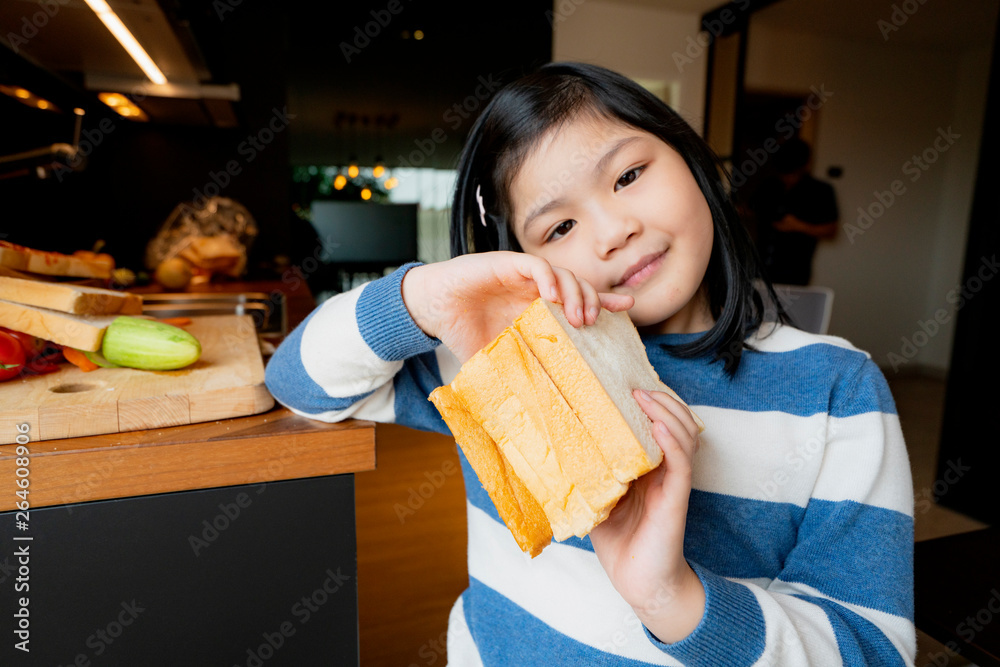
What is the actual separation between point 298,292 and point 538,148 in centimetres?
160

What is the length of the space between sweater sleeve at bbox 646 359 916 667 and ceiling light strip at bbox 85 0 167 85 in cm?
183

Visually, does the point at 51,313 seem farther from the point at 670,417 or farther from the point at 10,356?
the point at 670,417

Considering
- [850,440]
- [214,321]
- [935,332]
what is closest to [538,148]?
[850,440]

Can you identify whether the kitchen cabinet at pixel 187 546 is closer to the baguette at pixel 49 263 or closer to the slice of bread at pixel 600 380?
the slice of bread at pixel 600 380

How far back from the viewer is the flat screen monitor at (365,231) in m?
4.24

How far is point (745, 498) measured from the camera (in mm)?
731

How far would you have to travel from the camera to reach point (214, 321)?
1.17 metres

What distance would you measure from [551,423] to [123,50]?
217 centimetres

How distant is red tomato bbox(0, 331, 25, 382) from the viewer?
0.70 meters

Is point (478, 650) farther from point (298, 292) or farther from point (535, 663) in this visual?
point (298, 292)

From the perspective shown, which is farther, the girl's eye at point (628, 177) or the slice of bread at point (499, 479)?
the girl's eye at point (628, 177)

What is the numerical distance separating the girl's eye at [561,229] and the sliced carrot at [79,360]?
0.65 metres

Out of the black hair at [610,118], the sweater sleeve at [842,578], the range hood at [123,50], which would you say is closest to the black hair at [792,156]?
the range hood at [123,50]

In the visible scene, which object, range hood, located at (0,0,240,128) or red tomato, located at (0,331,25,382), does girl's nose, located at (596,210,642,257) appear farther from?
range hood, located at (0,0,240,128)
